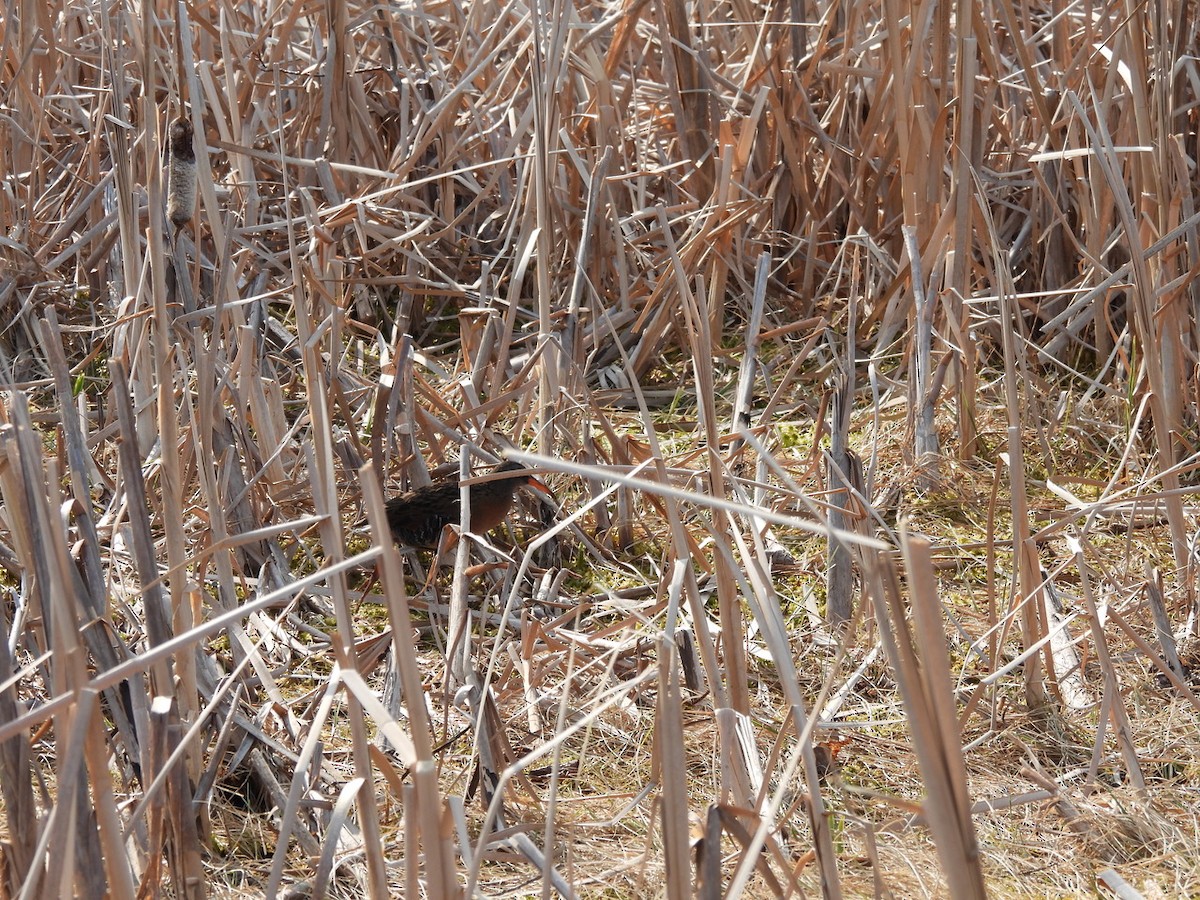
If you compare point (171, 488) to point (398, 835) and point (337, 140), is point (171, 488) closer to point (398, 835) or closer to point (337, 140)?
point (398, 835)

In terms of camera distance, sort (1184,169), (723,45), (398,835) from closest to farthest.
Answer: (398,835)
(1184,169)
(723,45)

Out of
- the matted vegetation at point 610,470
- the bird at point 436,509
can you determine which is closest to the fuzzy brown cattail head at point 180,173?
the matted vegetation at point 610,470

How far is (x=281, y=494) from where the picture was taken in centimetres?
273

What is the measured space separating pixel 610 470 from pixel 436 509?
1.11 m

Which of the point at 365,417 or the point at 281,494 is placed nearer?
the point at 281,494

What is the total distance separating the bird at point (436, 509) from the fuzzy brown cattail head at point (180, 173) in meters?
1.04

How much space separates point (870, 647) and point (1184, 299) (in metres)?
1.20

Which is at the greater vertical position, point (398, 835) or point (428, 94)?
point (428, 94)

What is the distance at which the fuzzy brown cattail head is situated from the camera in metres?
1.89

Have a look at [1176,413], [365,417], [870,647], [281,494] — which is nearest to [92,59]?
[365,417]

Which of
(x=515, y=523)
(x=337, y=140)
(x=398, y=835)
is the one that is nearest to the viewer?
(x=398, y=835)

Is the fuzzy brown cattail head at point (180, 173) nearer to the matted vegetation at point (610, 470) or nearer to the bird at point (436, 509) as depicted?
the matted vegetation at point (610, 470)

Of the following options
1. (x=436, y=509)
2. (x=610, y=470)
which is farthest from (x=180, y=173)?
(x=436, y=509)

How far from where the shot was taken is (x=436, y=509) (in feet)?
9.38
